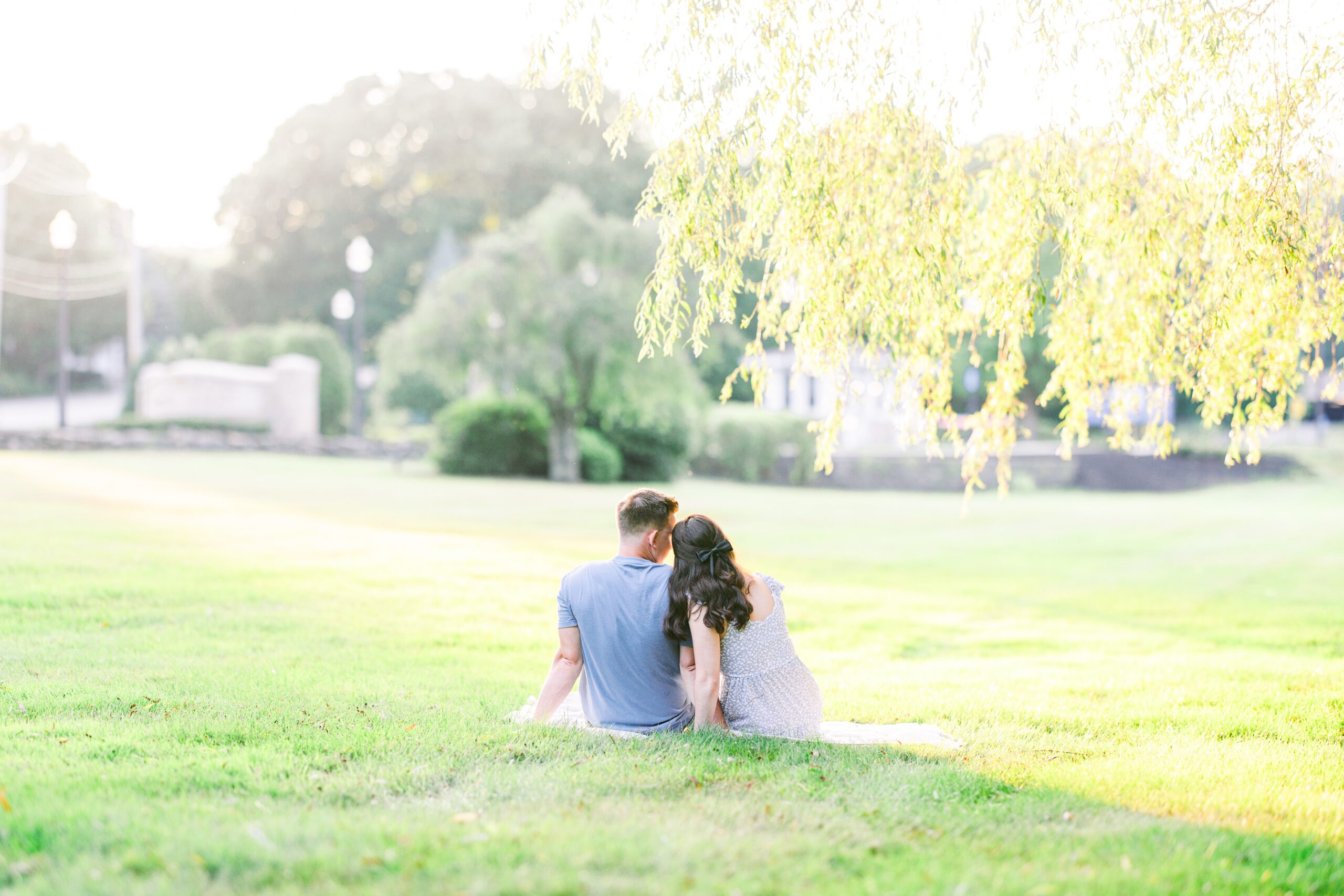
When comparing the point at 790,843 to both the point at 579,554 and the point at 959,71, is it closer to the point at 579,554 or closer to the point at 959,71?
the point at 959,71

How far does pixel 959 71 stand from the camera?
21.2 ft

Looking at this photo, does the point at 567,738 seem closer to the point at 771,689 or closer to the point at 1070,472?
the point at 771,689

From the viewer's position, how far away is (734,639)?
4.86 metres

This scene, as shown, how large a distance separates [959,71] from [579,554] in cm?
932

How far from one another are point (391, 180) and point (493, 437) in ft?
66.8

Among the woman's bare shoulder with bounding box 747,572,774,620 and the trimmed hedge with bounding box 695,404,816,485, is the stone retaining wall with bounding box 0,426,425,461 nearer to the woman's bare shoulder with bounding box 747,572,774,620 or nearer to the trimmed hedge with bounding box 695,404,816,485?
the trimmed hedge with bounding box 695,404,816,485

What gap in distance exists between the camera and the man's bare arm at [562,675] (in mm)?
4961

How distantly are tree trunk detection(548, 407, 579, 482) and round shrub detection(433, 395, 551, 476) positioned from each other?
1.87 feet

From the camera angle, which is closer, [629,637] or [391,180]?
[629,637]

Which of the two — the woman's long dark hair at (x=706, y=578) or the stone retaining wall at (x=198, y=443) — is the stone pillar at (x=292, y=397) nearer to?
the stone retaining wall at (x=198, y=443)

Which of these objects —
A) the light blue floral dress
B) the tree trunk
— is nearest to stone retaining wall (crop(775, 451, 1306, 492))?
the tree trunk

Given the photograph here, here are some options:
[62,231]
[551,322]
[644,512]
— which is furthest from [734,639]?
[62,231]

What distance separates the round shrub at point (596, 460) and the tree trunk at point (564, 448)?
443mm

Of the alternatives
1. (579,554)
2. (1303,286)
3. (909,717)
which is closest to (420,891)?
(909,717)
